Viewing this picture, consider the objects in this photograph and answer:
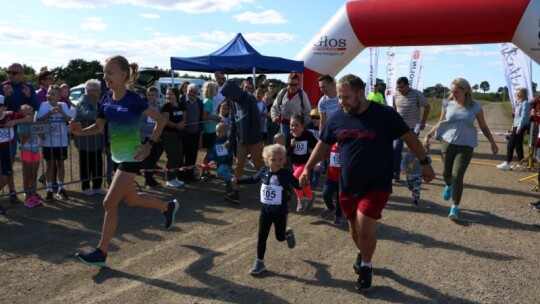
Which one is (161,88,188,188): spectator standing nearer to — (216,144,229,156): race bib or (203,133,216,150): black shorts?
(203,133,216,150): black shorts

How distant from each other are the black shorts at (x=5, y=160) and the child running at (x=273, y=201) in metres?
4.03

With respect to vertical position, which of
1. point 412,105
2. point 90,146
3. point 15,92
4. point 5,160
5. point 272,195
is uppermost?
point 15,92

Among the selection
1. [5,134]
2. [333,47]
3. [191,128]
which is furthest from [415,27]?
[5,134]

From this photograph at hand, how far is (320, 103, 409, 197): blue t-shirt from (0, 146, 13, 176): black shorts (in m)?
4.96

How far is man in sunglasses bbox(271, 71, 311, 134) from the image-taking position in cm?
749

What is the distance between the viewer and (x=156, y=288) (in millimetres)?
3801

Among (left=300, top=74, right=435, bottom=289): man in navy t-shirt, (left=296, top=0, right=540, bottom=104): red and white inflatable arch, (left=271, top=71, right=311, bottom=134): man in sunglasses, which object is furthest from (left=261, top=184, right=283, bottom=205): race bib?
(left=296, top=0, right=540, bottom=104): red and white inflatable arch

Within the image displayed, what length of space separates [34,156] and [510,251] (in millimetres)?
6454

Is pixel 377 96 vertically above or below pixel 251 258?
above

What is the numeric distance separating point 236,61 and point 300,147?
5954 mm

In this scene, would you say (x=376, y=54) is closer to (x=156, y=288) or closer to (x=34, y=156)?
(x=34, y=156)

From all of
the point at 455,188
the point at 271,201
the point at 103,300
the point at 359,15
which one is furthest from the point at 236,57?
the point at 103,300

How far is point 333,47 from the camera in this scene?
11758 mm

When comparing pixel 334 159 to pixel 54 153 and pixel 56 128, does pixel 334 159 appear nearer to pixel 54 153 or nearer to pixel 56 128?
pixel 56 128
